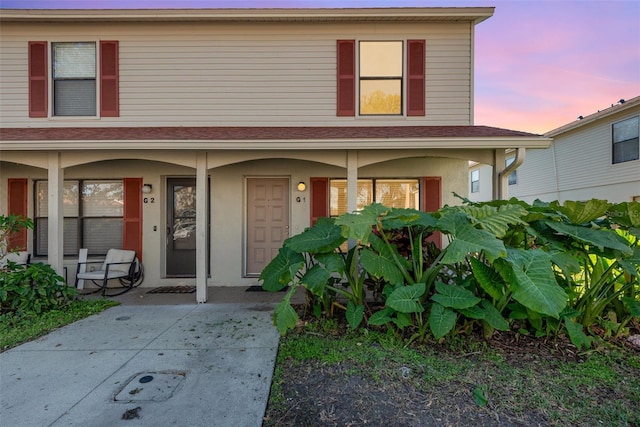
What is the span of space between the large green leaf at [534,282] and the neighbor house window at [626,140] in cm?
900

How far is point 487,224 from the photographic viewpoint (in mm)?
2605

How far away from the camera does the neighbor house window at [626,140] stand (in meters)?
8.16

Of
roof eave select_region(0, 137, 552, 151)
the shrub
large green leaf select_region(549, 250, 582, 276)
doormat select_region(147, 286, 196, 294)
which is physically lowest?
doormat select_region(147, 286, 196, 294)

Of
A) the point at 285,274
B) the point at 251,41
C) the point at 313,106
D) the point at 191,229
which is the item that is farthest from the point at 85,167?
the point at 285,274

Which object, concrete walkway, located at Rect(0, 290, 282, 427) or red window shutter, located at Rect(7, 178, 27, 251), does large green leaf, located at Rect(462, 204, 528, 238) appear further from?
red window shutter, located at Rect(7, 178, 27, 251)

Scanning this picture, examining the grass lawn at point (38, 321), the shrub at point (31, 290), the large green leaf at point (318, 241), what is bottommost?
the grass lawn at point (38, 321)

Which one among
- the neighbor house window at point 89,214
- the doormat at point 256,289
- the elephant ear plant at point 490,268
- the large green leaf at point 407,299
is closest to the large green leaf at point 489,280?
the elephant ear plant at point 490,268

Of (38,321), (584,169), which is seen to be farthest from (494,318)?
(584,169)

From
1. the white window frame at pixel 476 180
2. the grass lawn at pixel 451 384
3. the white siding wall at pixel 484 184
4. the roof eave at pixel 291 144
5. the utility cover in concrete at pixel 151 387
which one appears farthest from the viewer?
the white window frame at pixel 476 180

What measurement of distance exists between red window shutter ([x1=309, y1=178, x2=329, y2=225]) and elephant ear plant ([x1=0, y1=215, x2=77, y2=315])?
12.6ft

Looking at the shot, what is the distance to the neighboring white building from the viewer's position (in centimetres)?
830

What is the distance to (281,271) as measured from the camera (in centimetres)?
342

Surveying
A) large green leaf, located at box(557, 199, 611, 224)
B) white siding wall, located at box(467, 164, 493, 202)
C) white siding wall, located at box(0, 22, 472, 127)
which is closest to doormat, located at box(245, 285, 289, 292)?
white siding wall, located at box(0, 22, 472, 127)

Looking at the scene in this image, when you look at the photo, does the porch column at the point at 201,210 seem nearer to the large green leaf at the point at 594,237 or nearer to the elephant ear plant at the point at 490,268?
the elephant ear plant at the point at 490,268
